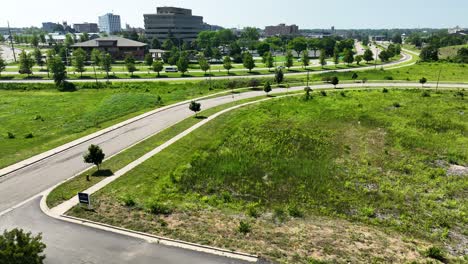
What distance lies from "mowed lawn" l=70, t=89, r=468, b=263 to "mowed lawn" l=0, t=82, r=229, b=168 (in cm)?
1485

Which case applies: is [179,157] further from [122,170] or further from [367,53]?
[367,53]

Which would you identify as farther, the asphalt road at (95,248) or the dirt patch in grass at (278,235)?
the dirt patch in grass at (278,235)

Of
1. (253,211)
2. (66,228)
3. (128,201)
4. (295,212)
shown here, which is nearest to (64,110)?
(128,201)

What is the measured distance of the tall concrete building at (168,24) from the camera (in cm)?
17638

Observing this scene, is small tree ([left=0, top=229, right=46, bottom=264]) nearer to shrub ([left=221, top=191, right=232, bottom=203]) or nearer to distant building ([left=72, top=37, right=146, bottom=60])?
shrub ([left=221, top=191, right=232, bottom=203])

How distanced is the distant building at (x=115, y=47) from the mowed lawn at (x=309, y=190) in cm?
9374

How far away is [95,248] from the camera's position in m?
18.6

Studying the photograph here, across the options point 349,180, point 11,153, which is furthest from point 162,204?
point 11,153

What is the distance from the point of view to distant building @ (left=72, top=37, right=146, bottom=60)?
122 m

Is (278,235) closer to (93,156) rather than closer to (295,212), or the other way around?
(295,212)

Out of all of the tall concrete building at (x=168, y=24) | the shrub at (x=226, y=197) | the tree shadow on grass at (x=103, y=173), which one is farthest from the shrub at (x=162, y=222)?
the tall concrete building at (x=168, y=24)

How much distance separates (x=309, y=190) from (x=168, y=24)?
558 ft

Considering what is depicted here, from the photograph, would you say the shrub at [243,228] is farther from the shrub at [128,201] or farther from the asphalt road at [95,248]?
the shrub at [128,201]

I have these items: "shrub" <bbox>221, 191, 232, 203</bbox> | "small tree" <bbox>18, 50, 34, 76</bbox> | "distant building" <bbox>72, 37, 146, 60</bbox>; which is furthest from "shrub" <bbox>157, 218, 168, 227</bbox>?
"distant building" <bbox>72, 37, 146, 60</bbox>
